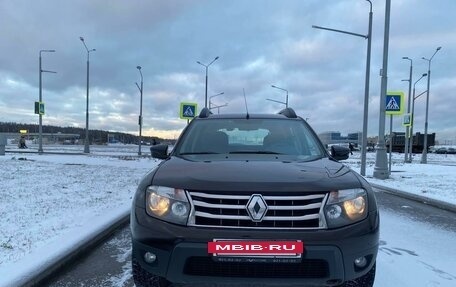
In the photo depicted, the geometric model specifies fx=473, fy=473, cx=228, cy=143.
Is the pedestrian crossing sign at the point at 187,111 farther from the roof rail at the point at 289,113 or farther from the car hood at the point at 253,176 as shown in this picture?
the car hood at the point at 253,176

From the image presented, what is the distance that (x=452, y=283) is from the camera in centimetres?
448

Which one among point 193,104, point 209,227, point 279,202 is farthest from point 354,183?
point 193,104

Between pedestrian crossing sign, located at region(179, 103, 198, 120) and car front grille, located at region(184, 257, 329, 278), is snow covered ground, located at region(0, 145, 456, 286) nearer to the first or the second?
car front grille, located at region(184, 257, 329, 278)

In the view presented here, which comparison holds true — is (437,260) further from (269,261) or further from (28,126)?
A: (28,126)

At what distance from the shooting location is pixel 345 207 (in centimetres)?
331

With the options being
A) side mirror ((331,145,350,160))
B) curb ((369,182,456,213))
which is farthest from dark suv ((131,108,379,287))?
curb ((369,182,456,213))

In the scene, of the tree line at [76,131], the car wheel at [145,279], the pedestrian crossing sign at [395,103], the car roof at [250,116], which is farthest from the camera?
the tree line at [76,131]

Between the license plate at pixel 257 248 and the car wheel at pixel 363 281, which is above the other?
the license plate at pixel 257 248

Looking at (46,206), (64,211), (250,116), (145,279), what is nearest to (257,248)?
(145,279)

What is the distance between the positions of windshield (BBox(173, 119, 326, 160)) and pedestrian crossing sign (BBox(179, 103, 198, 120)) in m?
25.5

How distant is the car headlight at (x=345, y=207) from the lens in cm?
323

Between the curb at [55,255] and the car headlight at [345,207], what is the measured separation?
2753mm

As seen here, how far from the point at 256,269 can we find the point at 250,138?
2.05m

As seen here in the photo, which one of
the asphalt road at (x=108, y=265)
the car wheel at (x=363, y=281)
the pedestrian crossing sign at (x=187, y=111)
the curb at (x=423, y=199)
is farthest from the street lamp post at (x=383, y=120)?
the pedestrian crossing sign at (x=187, y=111)
